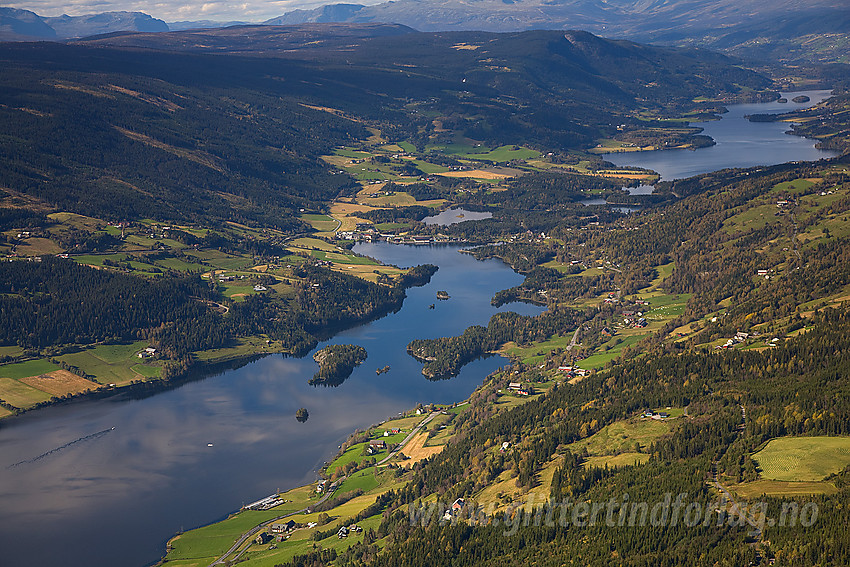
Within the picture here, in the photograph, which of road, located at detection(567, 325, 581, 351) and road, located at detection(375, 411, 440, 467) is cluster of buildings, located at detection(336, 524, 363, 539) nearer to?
road, located at detection(375, 411, 440, 467)

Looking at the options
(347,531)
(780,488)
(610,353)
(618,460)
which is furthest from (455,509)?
(610,353)

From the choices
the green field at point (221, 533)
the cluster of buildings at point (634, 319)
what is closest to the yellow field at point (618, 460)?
the green field at point (221, 533)

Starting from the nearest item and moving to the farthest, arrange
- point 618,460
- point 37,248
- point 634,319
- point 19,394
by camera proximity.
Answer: point 618,460, point 19,394, point 634,319, point 37,248

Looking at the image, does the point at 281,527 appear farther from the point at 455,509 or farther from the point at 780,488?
the point at 780,488

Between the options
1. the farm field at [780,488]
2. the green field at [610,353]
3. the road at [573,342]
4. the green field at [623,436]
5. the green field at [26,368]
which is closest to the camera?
the farm field at [780,488]

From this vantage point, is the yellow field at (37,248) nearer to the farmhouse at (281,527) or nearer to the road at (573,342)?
the road at (573,342)

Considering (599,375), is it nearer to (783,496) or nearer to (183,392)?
(783,496)
